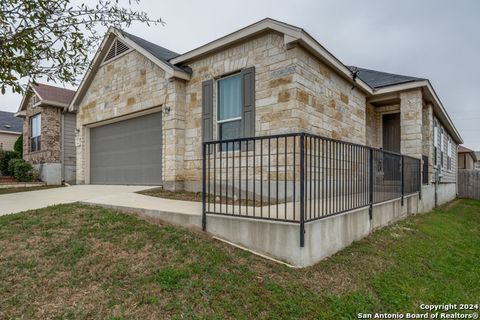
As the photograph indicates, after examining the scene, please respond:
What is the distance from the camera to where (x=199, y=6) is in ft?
23.4

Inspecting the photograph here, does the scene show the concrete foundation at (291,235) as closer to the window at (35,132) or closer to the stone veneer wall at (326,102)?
the stone veneer wall at (326,102)

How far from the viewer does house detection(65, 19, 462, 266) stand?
3953 mm

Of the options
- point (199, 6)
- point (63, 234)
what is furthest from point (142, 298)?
point (199, 6)

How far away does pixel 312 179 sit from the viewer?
5.83 m

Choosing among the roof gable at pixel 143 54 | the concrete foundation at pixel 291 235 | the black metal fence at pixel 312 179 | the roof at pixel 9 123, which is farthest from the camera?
the roof at pixel 9 123

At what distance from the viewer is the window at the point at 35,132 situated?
13852 mm

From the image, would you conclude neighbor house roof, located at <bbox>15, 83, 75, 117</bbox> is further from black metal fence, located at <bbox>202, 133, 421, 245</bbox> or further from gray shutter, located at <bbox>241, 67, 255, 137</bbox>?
black metal fence, located at <bbox>202, 133, 421, 245</bbox>

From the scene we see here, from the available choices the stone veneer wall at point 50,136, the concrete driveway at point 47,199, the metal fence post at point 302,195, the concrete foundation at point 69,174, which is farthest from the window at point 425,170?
the stone veneer wall at point 50,136

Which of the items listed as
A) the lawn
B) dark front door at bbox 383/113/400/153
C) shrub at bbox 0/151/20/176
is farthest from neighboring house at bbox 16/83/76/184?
dark front door at bbox 383/113/400/153

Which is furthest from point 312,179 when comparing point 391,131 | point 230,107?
point 391,131

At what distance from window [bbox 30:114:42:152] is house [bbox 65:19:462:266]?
3489mm

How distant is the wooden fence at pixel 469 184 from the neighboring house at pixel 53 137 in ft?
69.0

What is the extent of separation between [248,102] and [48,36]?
4206 millimetres

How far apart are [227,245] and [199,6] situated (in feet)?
19.4
